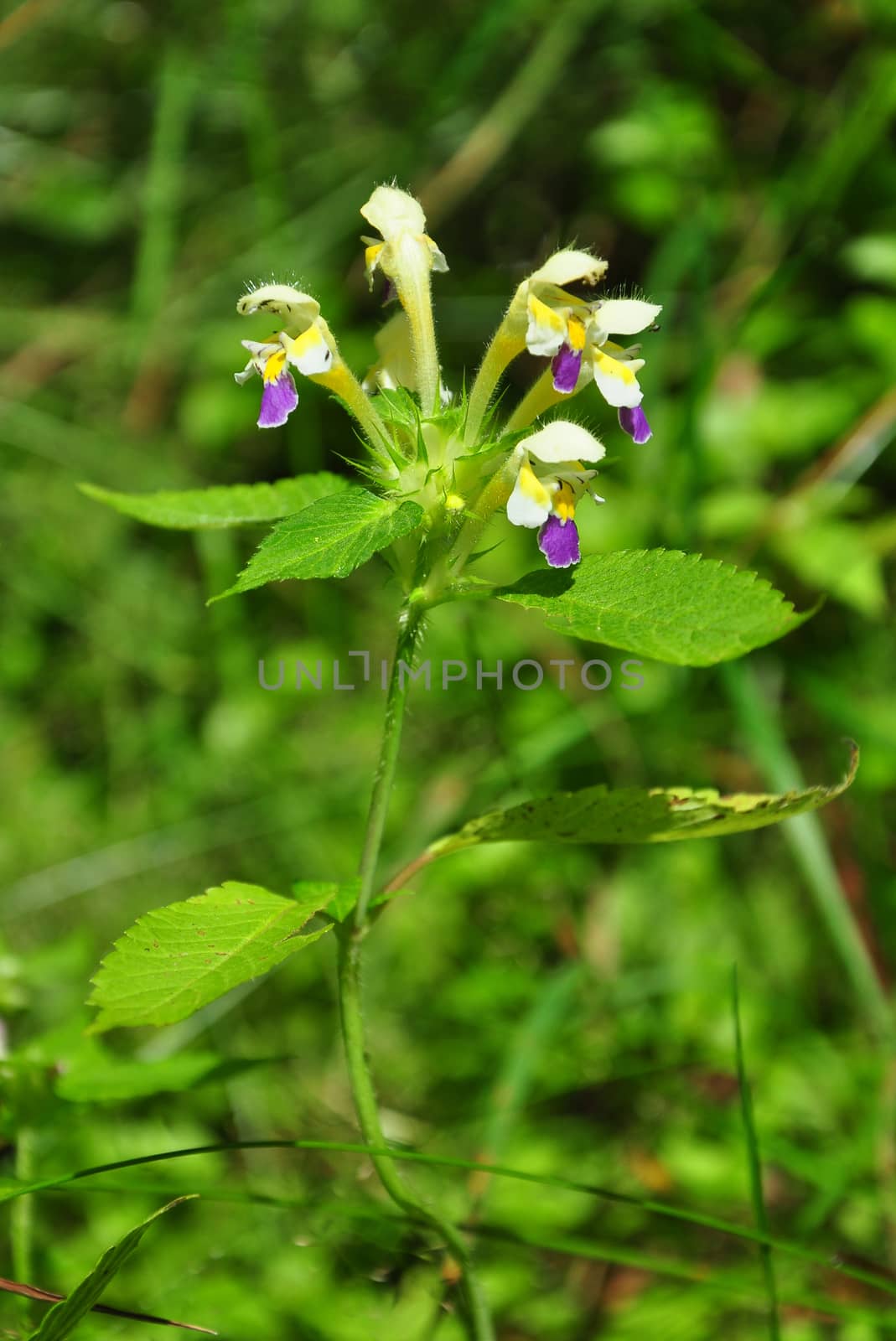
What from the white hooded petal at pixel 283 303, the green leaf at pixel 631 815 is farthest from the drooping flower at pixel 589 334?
the green leaf at pixel 631 815

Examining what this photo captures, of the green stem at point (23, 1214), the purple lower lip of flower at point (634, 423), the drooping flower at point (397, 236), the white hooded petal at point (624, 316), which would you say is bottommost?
the green stem at point (23, 1214)

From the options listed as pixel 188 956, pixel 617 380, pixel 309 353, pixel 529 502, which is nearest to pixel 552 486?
pixel 529 502

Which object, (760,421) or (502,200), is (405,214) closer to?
(760,421)

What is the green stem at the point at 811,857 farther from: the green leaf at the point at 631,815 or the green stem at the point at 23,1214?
the green stem at the point at 23,1214

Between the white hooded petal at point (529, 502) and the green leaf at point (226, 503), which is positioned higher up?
the green leaf at point (226, 503)

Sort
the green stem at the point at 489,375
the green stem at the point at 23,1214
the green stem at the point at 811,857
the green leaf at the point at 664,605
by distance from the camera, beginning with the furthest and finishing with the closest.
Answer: the green stem at the point at 811,857, the green stem at the point at 23,1214, the green stem at the point at 489,375, the green leaf at the point at 664,605

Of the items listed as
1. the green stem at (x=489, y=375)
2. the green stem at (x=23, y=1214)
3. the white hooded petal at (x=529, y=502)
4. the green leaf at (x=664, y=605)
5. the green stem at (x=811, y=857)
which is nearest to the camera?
the green leaf at (x=664, y=605)

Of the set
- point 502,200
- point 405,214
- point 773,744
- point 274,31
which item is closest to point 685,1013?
point 773,744
